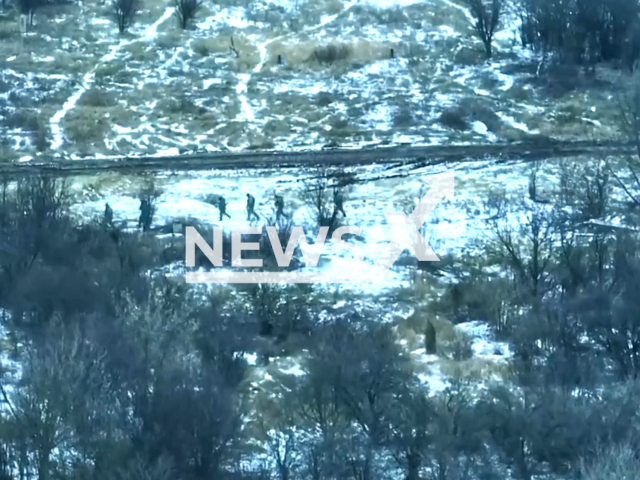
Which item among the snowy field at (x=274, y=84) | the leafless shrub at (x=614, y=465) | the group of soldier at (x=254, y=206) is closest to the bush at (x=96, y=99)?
the snowy field at (x=274, y=84)

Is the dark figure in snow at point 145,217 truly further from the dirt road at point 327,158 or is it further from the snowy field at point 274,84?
the snowy field at point 274,84

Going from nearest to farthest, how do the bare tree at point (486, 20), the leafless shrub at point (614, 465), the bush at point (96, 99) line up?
the leafless shrub at point (614, 465) → the bush at point (96, 99) → the bare tree at point (486, 20)

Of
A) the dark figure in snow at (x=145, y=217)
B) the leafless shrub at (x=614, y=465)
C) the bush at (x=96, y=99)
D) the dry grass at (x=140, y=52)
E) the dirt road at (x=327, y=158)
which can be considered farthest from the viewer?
the dry grass at (x=140, y=52)

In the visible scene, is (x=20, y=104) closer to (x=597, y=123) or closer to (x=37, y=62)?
(x=37, y=62)

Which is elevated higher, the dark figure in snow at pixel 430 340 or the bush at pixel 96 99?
the bush at pixel 96 99

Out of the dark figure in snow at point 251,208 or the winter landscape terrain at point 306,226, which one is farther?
the dark figure in snow at point 251,208

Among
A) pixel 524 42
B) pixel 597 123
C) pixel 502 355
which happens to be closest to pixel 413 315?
pixel 502 355

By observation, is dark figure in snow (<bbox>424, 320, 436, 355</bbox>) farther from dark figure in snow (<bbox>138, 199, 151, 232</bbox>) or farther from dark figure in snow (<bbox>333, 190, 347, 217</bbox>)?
dark figure in snow (<bbox>138, 199, 151, 232</bbox>)

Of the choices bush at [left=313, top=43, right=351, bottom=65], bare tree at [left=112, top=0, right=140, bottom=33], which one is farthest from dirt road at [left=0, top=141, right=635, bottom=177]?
bare tree at [left=112, top=0, right=140, bottom=33]
